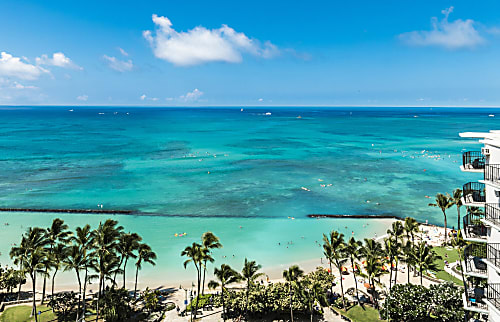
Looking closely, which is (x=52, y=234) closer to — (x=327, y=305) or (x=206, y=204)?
(x=327, y=305)

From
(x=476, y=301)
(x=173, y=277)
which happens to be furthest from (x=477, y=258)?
(x=173, y=277)

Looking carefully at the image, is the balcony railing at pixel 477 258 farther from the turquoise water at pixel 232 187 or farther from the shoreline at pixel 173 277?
the turquoise water at pixel 232 187

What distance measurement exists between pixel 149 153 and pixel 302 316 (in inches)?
3604

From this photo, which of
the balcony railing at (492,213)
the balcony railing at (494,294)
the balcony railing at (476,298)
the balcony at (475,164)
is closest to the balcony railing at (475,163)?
the balcony at (475,164)

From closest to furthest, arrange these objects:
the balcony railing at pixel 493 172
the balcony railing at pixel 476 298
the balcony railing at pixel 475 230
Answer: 1. the balcony railing at pixel 493 172
2. the balcony railing at pixel 476 298
3. the balcony railing at pixel 475 230

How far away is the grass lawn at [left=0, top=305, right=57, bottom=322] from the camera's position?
91.9 feet

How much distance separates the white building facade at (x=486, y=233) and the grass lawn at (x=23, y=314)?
31270 mm

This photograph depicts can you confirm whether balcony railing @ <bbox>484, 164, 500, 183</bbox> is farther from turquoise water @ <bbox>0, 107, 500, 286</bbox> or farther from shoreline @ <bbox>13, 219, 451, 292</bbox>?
turquoise water @ <bbox>0, 107, 500, 286</bbox>

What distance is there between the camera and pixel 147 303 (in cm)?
2977

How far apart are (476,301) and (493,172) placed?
23.7 ft

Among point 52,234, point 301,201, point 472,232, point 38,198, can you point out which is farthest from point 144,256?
point 38,198

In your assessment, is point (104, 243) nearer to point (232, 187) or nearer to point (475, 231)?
point (475, 231)

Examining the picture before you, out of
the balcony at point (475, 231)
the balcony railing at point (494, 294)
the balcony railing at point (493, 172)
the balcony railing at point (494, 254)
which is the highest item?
the balcony railing at point (493, 172)

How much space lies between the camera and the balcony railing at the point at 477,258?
1859 cm
